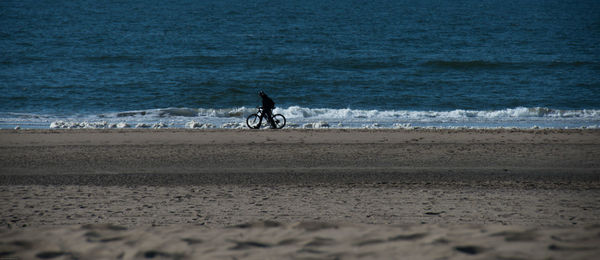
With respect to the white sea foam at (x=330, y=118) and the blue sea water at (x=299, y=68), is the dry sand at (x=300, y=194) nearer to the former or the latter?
the white sea foam at (x=330, y=118)

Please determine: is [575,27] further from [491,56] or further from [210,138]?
[210,138]

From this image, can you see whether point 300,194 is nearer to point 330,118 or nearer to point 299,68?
point 330,118

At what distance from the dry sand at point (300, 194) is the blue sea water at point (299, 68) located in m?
5.04

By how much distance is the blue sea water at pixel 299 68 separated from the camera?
68.5ft

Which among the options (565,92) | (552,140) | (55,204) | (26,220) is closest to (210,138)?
(55,204)

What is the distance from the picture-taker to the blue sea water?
20.9 m

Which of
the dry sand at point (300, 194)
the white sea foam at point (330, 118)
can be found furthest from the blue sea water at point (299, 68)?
the dry sand at point (300, 194)

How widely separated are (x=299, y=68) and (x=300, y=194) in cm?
2368

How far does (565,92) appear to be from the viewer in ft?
81.8

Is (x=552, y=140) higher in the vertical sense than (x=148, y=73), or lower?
lower

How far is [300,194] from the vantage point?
8.02 m

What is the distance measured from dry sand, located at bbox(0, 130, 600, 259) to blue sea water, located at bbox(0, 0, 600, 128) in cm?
504

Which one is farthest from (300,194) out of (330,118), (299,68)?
(299,68)

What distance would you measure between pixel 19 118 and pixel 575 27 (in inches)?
2001
